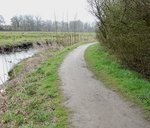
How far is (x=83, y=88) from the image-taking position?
14148 mm

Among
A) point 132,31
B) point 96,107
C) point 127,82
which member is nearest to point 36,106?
point 96,107

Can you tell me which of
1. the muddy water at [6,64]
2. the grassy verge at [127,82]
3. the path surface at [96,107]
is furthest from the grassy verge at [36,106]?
the muddy water at [6,64]

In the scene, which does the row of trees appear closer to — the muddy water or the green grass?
the muddy water

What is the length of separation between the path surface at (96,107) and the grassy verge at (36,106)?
44cm

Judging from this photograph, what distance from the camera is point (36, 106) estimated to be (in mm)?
12227

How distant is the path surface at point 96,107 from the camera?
9.49 meters

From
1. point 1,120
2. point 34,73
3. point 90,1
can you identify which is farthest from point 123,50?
point 90,1

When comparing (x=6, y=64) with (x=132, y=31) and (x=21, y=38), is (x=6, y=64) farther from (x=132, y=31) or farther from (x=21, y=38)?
(x=21, y=38)

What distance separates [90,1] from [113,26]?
8.83m

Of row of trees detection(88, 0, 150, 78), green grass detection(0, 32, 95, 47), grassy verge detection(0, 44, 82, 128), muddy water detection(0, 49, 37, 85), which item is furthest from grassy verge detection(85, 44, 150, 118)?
green grass detection(0, 32, 95, 47)

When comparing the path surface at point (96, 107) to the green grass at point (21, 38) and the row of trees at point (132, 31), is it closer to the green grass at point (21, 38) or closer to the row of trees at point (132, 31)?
the row of trees at point (132, 31)

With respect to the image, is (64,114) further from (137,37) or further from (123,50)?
(123,50)

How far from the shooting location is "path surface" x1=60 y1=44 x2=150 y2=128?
9.49m

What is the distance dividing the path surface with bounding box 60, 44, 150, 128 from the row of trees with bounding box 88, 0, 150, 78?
225cm
